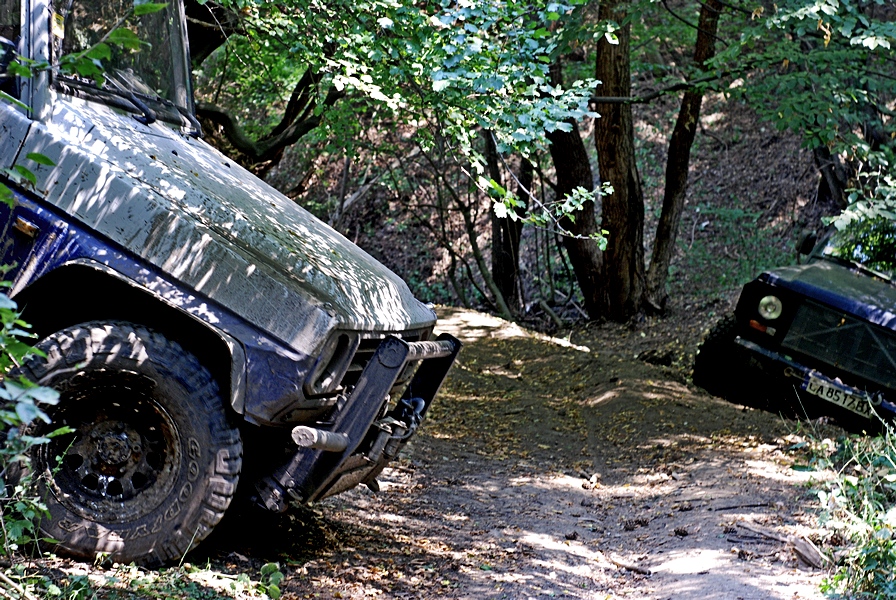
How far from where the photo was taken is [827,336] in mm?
7398

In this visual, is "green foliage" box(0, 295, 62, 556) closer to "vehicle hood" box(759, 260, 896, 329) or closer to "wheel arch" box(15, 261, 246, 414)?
"wheel arch" box(15, 261, 246, 414)

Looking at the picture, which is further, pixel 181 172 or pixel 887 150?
pixel 887 150

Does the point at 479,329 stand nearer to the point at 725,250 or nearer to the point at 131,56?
the point at 725,250

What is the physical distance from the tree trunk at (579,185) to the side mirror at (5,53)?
8842 millimetres

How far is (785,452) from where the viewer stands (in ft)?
21.5

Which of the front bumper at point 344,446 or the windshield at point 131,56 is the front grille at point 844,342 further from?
the windshield at point 131,56

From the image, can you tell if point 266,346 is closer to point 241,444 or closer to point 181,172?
point 241,444

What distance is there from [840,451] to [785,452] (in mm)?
592

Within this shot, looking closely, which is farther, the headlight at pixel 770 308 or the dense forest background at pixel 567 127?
the headlight at pixel 770 308

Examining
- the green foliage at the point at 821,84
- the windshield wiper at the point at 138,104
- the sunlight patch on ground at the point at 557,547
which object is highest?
the green foliage at the point at 821,84

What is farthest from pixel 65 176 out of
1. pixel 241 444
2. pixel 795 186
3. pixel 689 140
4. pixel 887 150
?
pixel 795 186

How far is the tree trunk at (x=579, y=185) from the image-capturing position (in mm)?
12789

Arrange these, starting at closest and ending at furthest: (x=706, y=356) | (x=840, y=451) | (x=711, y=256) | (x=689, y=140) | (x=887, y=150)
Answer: (x=840, y=451) < (x=706, y=356) < (x=887, y=150) < (x=689, y=140) < (x=711, y=256)

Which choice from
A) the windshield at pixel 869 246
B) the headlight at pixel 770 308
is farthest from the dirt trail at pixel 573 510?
the windshield at pixel 869 246
